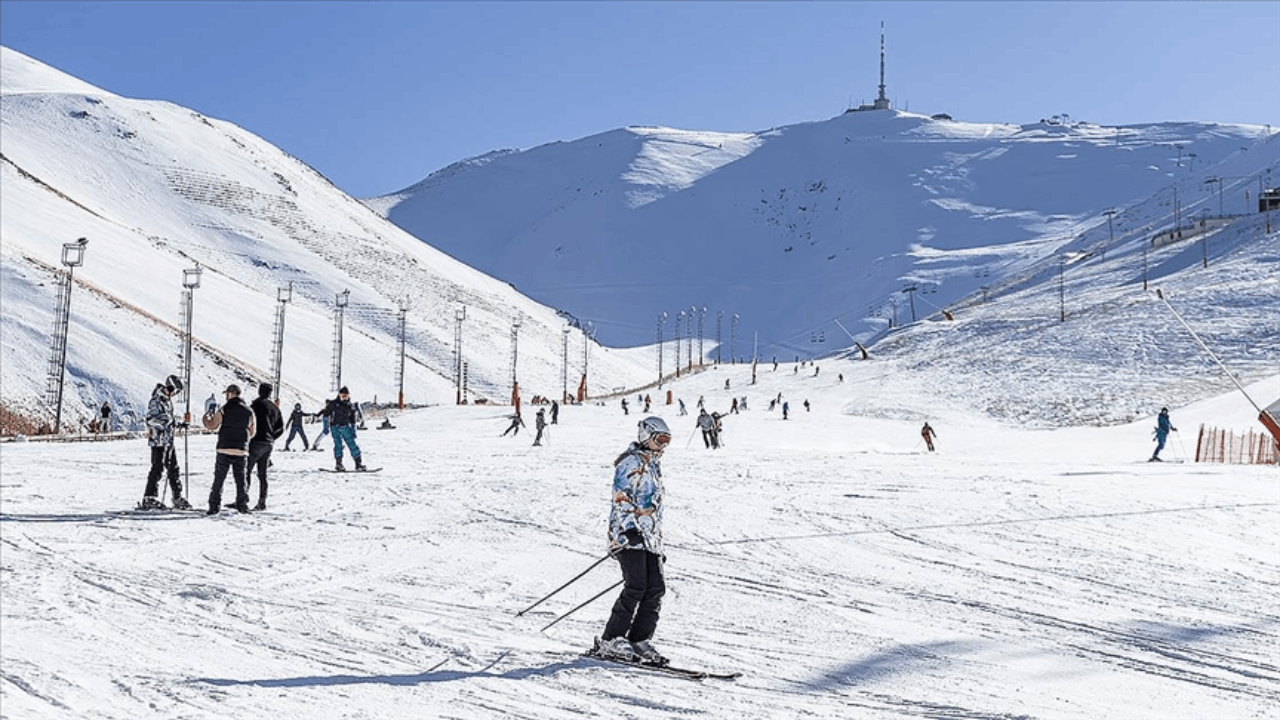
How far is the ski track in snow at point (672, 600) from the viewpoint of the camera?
763cm

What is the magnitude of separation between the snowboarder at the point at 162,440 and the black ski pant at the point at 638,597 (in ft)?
29.1

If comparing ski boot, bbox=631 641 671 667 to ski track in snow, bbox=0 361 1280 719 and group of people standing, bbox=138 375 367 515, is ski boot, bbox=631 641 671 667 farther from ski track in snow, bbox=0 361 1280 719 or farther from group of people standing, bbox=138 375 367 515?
group of people standing, bbox=138 375 367 515

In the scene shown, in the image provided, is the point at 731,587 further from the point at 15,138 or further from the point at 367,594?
the point at 15,138

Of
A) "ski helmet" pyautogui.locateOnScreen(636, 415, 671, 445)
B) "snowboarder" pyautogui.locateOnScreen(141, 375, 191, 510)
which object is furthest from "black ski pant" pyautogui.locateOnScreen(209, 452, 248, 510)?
"ski helmet" pyautogui.locateOnScreen(636, 415, 671, 445)

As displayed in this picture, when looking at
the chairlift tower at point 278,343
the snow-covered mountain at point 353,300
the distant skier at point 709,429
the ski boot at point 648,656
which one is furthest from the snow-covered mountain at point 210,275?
the ski boot at point 648,656

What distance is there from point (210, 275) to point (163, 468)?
74.6 m

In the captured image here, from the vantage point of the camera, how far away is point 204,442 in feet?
114

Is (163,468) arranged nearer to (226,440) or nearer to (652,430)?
(226,440)

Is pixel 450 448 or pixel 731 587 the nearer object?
pixel 731 587

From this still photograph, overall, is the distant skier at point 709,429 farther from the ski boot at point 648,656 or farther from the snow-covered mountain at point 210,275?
the ski boot at point 648,656

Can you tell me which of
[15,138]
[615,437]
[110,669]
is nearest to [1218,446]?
[615,437]

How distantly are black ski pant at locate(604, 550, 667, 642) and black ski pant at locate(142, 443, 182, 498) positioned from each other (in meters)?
9.65

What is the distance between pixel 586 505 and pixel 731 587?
7.01 m

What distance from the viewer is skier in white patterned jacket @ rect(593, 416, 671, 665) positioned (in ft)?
26.9
